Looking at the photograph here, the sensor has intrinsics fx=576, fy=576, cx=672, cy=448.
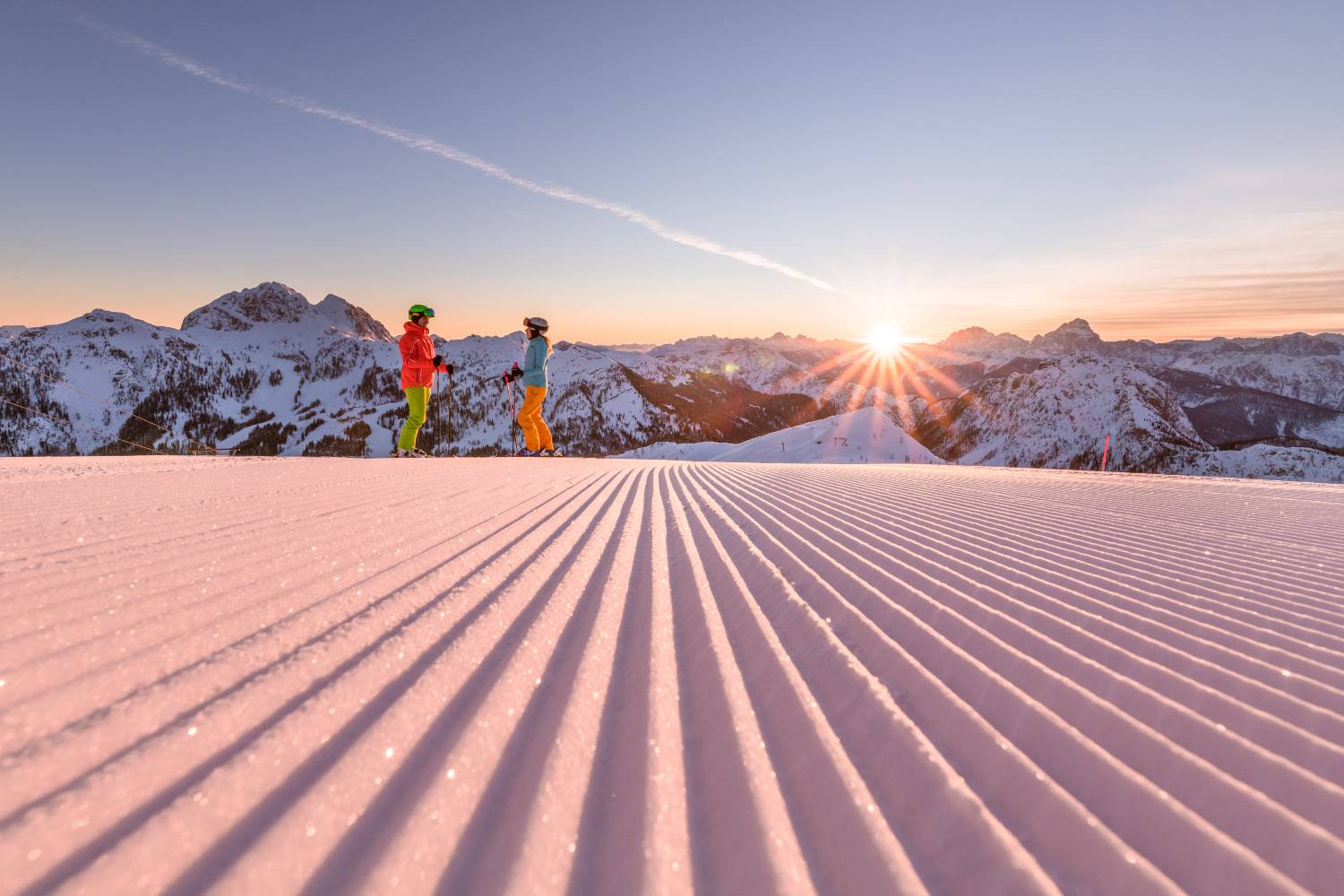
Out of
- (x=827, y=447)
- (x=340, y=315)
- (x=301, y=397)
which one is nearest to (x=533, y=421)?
(x=827, y=447)

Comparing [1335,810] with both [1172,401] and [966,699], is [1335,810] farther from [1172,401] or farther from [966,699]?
[1172,401]

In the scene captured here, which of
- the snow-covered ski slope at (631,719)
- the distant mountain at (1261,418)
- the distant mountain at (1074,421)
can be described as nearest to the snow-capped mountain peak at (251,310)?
the distant mountain at (1074,421)

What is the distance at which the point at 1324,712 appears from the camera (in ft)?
4.99

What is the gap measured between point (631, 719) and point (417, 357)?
28.2 ft

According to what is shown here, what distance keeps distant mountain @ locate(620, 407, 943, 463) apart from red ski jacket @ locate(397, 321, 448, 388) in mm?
21655

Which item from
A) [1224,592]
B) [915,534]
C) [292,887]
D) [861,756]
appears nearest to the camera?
[292,887]

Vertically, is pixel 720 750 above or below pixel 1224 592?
above

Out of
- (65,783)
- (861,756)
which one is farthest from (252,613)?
(861,756)

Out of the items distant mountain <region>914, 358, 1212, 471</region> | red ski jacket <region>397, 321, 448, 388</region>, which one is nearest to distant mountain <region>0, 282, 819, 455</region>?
distant mountain <region>914, 358, 1212, 471</region>

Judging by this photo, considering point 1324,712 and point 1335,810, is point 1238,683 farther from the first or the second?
point 1335,810

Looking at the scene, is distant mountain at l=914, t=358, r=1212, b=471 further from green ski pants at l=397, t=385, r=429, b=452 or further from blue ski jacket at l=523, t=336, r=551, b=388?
green ski pants at l=397, t=385, r=429, b=452

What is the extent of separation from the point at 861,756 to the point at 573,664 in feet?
2.53

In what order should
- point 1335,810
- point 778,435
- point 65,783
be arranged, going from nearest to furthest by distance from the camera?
point 65,783 < point 1335,810 < point 778,435

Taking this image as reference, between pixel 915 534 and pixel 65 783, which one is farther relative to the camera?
pixel 915 534
